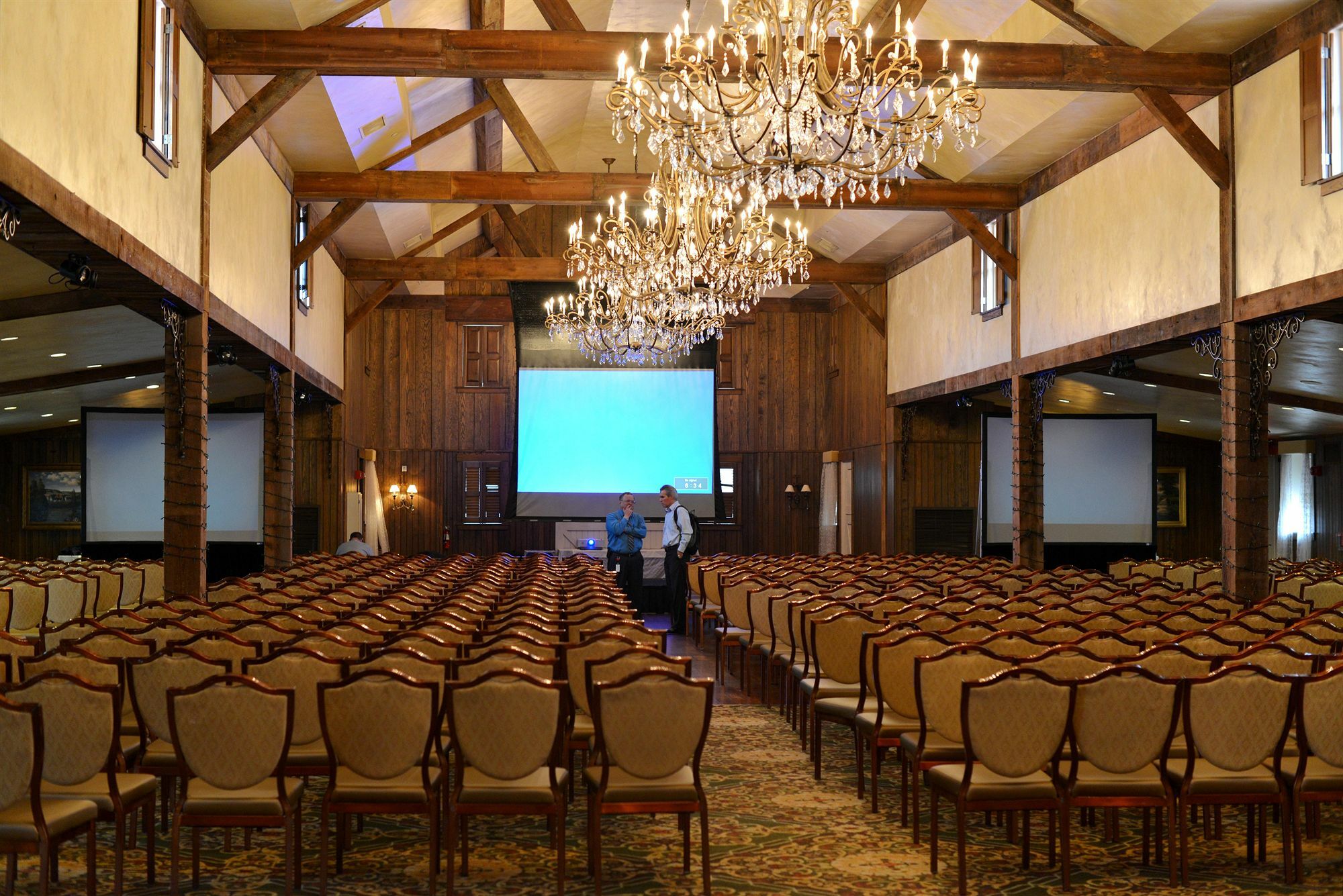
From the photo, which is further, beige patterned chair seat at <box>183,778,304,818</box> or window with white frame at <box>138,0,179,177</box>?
window with white frame at <box>138,0,179,177</box>

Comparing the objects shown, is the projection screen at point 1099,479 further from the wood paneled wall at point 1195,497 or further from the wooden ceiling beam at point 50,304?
the wooden ceiling beam at point 50,304

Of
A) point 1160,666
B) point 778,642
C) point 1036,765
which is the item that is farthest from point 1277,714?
point 778,642

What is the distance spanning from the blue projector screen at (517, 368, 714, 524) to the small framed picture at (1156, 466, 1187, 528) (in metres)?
9.81

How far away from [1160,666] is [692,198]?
22.3 feet

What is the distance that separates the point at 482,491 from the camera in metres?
23.9

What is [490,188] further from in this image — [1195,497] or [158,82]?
[1195,497]

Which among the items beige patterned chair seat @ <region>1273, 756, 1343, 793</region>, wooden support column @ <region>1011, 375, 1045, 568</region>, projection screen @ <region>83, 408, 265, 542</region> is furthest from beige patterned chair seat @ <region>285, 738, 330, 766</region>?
projection screen @ <region>83, 408, 265, 542</region>

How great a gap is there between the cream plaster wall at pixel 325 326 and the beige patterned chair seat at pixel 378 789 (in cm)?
1127

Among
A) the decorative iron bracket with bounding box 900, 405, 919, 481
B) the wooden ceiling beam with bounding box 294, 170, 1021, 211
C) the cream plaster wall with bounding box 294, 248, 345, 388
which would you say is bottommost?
the decorative iron bracket with bounding box 900, 405, 919, 481

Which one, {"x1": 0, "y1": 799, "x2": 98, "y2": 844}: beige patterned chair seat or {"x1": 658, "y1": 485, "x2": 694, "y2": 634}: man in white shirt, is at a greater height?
{"x1": 658, "y1": 485, "x2": 694, "y2": 634}: man in white shirt

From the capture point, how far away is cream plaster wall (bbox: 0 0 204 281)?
6.27m

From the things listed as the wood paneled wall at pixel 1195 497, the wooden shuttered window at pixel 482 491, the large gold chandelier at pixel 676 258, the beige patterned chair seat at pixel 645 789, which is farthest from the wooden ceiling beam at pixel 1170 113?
the wooden shuttered window at pixel 482 491

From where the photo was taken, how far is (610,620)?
6.96 metres

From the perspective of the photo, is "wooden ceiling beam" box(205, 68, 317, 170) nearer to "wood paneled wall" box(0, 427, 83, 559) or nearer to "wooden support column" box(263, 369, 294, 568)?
"wooden support column" box(263, 369, 294, 568)
